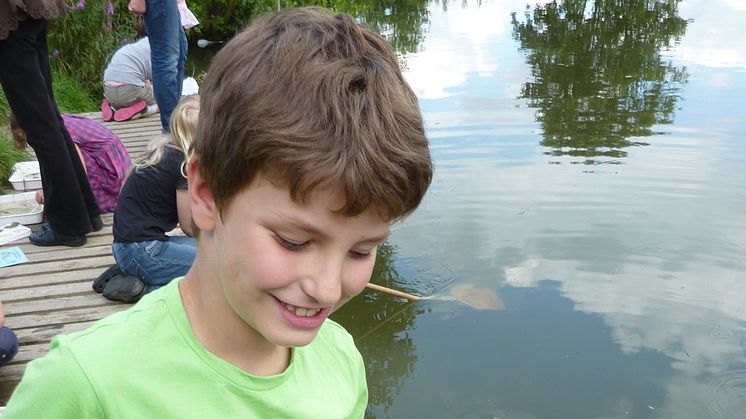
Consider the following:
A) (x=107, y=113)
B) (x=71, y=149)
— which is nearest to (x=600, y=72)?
(x=107, y=113)

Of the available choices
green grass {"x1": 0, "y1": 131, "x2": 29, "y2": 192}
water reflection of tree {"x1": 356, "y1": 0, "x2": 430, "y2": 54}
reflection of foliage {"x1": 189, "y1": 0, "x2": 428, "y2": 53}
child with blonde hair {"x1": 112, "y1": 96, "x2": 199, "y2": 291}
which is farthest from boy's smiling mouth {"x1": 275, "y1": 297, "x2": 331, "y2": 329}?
water reflection of tree {"x1": 356, "y1": 0, "x2": 430, "y2": 54}

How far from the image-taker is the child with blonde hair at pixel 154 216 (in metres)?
2.99

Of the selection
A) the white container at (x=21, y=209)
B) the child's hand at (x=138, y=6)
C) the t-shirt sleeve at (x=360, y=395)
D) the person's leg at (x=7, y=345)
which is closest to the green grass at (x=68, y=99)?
the white container at (x=21, y=209)

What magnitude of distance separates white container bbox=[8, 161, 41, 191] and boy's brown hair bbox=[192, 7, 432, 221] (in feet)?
13.1

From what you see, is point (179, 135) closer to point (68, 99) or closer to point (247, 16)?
point (68, 99)

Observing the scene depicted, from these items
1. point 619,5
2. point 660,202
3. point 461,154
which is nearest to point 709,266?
point 660,202

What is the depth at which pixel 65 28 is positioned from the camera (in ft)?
24.7

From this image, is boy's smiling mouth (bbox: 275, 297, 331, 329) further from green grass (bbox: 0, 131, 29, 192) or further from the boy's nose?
green grass (bbox: 0, 131, 29, 192)

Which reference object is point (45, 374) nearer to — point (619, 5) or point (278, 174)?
point (278, 174)

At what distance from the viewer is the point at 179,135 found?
2738mm

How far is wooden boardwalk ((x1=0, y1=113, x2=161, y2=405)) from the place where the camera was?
283cm

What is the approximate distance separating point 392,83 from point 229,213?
303 millimetres

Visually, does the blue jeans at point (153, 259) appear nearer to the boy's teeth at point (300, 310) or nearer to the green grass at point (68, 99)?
the boy's teeth at point (300, 310)

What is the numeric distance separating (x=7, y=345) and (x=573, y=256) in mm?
3923
